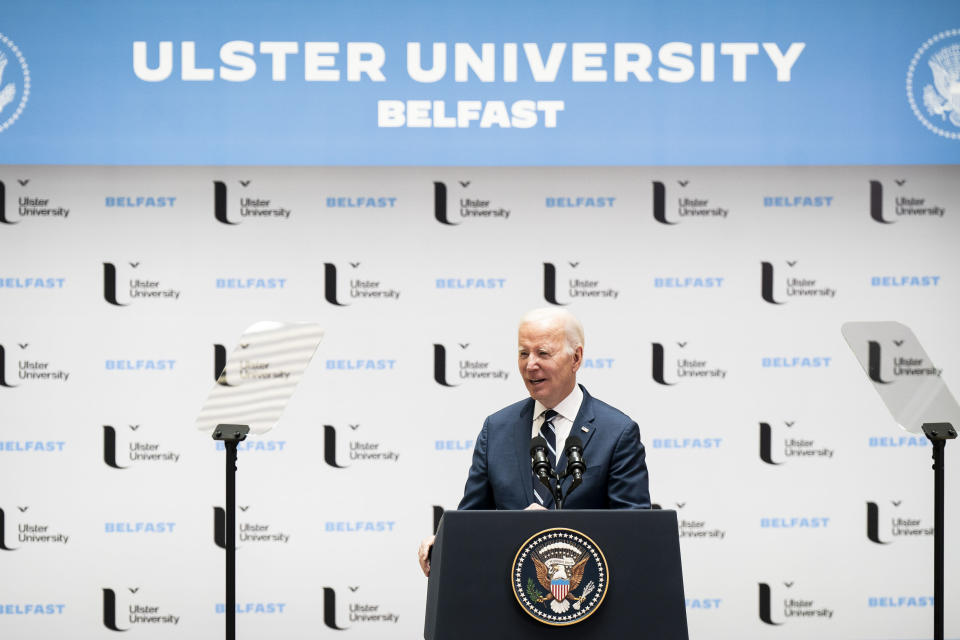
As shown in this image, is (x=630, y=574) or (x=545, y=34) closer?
(x=630, y=574)

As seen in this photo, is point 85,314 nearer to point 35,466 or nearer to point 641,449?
point 35,466

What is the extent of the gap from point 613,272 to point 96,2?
8.99 feet

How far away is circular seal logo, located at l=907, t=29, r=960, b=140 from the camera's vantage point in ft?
13.3

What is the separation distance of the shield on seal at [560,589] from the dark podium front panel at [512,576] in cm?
7

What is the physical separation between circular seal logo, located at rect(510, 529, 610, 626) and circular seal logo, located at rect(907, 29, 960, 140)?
10.5 feet

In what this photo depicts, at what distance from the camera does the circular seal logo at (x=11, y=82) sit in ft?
13.1

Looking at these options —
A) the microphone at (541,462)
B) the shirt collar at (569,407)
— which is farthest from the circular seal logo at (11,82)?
the microphone at (541,462)

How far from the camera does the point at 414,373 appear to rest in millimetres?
4156

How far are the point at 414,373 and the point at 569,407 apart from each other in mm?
1617

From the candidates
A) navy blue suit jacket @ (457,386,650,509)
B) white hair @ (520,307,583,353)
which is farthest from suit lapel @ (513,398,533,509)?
white hair @ (520,307,583,353)

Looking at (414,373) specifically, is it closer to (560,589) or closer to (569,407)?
(569,407)

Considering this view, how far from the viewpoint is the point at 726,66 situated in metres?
4.05

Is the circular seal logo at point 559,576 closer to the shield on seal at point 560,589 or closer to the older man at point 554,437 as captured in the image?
the shield on seal at point 560,589

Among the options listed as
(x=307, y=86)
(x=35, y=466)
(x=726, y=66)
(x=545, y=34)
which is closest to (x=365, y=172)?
(x=307, y=86)
